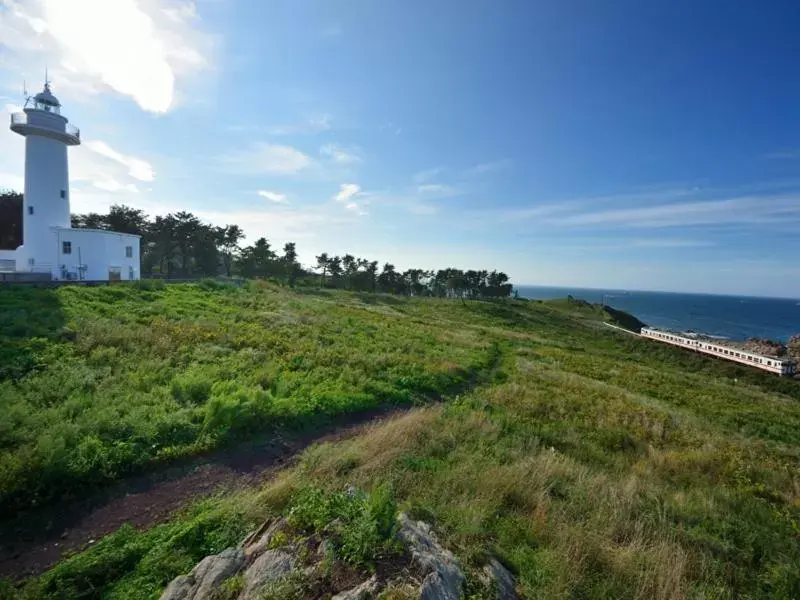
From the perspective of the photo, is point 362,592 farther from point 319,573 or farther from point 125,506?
point 125,506

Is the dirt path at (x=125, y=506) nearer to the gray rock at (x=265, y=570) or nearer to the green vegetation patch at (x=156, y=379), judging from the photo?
the green vegetation patch at (x=156, y=379)

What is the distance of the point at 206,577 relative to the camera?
4324 millimetres

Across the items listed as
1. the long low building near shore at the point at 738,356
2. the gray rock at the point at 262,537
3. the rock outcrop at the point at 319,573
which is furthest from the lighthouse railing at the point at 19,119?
the long low building near shore at the point at 738,356

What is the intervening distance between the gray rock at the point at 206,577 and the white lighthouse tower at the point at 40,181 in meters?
38.6

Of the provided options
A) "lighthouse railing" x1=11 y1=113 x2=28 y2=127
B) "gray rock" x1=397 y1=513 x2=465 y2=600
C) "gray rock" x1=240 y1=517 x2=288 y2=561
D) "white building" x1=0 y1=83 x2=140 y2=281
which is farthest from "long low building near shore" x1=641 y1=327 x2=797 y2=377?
"lighthouse railing" x1=11 y1=113 x2=28 y2=127

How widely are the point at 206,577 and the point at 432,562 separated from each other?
2.77m

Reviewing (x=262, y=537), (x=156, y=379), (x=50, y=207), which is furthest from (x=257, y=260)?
(x=262, y=537)

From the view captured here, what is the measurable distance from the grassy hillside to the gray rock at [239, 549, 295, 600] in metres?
1.03

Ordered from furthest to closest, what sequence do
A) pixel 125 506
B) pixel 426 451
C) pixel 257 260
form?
1. pixel 257 260
2. pixel 426 451
3. pixel 125 506

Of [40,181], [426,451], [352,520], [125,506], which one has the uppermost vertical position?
[40,181]

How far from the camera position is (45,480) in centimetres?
628

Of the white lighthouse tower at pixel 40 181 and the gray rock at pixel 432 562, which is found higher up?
the white lighthouse tower at pixel 40 181

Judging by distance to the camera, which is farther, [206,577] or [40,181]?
[40,181]

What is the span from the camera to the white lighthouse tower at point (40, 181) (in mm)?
30531
